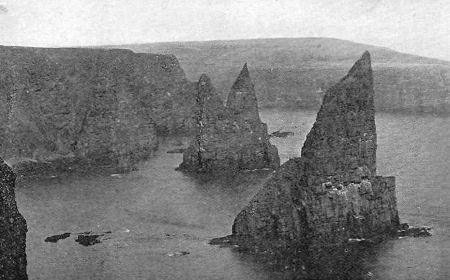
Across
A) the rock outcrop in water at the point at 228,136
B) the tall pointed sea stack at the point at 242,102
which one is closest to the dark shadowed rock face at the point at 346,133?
the rock outcrop in water at the point at 228,136

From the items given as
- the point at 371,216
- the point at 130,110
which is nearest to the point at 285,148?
the point at 130,110

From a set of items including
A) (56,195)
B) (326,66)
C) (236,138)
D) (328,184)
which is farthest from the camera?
(326,66)

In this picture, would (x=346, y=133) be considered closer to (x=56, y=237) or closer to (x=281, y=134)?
(x=56, y=237)

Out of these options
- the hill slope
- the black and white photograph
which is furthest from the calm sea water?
the hill slope

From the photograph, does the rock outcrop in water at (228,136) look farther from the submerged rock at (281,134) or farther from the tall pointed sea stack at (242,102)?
the submerged rock at (281,134)

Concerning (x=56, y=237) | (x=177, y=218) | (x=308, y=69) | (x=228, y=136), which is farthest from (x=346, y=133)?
(x=308, y=69)

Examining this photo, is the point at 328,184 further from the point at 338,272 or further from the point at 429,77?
the point at 429,77
